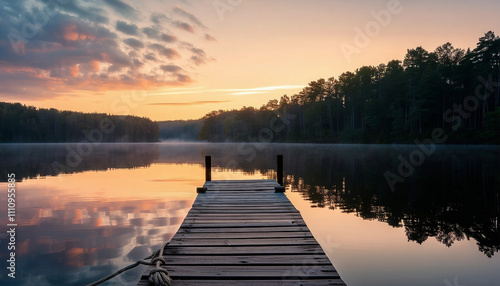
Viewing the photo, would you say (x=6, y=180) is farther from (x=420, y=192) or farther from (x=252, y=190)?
(x=420, y=192)

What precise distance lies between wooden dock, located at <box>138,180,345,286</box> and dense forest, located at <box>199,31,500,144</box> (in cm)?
5751

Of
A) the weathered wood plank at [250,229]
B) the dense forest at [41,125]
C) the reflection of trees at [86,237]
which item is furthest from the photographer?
the dense forest at [41,125]

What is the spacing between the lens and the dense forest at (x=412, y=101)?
59.5 meters

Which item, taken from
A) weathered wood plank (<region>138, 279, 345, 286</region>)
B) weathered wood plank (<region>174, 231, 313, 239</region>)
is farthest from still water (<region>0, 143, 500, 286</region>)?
weathered wood plank (<region>138, 279, 345, 286</region>)

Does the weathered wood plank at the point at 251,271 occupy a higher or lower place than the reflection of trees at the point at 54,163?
lower

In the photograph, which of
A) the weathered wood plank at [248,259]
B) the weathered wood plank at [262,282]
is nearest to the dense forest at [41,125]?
the weathered wood plank at [248,259]

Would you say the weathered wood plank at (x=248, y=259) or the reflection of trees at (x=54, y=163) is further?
the reflection of trees at (x=54, y=163)

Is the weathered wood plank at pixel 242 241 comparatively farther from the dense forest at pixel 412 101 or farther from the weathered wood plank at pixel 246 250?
the dense forest at pixel 412 101

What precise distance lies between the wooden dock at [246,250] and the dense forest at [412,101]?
57507mm

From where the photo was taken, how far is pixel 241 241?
21.2 feet

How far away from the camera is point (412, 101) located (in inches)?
2746

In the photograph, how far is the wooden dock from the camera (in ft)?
15.6

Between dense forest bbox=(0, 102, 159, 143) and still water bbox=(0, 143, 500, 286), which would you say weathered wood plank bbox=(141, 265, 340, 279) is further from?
dense forest bbox=(0, 102, 159, 143)

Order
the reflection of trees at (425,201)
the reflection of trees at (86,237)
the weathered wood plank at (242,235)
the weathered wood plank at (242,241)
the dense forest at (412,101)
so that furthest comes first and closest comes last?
the dense forest at (412,101) < the reflection of trees at (425,201) < the reflection of trees at (86,237) < the weathered wood plank at (242,235) < the weathered wood plank at (242,241)
